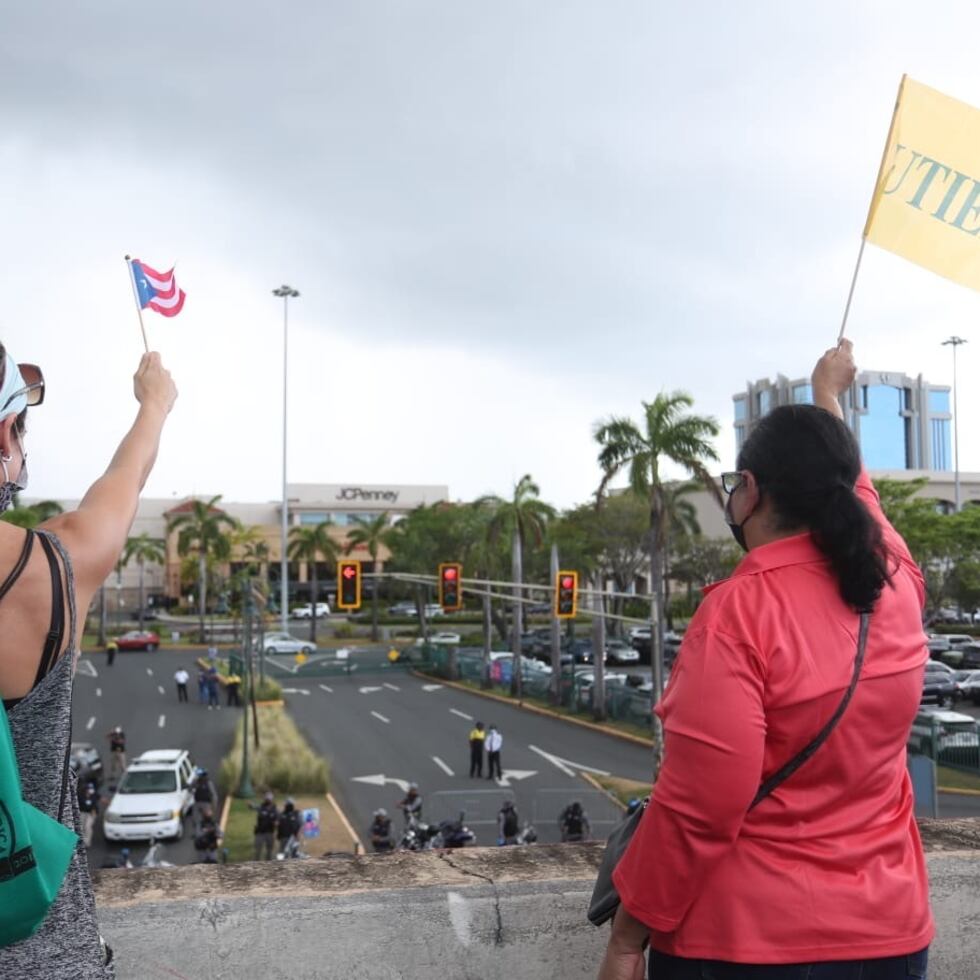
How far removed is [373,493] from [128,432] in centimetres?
10943

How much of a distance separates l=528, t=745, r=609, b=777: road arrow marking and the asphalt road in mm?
8519

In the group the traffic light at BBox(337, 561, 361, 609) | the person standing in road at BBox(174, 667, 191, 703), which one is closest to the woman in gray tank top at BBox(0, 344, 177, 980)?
the traffic light at BBox(337, 561, 361, 609)

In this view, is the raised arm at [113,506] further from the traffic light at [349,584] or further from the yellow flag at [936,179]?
the traffic light at [349,584]

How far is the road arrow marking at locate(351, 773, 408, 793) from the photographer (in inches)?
959

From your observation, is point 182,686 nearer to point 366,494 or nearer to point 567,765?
point 567,765

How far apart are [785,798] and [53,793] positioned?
118 cm

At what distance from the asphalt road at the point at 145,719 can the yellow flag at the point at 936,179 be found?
1754 centimetres

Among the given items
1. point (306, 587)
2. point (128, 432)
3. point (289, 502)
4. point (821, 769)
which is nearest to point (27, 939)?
point (128, 432)

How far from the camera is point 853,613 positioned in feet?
6.12

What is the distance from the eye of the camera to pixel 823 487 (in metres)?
1.98

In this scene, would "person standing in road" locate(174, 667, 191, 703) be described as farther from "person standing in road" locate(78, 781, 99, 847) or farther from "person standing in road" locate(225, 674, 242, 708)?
"person standing in road" locate(78, 781, 99, 847)

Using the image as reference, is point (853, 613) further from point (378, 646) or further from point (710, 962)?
point (378, 646)

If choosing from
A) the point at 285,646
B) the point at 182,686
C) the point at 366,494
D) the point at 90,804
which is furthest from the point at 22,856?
the point at 366,494

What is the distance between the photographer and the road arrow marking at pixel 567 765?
25719 millimetres
